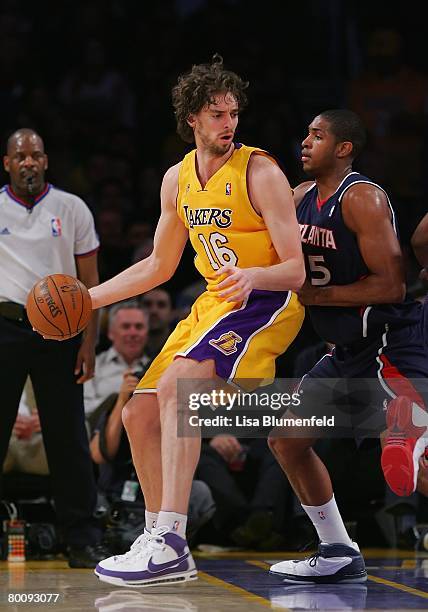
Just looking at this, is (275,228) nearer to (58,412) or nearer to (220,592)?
(220,592)

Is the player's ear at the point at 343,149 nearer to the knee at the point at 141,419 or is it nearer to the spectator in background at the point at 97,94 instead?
the knee at the point at 141,419

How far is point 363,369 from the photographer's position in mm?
5426

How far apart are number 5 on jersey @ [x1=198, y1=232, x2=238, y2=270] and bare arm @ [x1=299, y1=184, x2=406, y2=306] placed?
43cm

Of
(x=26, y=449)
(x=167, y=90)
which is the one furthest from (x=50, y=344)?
(x=167, y=90)

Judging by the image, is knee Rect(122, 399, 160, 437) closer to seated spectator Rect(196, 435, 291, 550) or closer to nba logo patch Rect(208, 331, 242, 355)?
nba logo patch Rect(208, 331, 242, 355)

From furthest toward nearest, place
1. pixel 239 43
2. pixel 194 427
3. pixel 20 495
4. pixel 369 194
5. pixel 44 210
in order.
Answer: pixel 239 43 < pixel 20 495 < pixel 44 210 < pixel 369 194 < pixel 194 427

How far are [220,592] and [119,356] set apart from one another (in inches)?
115

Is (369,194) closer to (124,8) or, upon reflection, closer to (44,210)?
(44,210)

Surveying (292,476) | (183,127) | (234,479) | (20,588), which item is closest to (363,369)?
(292,476)

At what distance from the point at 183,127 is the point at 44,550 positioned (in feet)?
8.95

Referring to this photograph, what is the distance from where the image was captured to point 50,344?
6453mm

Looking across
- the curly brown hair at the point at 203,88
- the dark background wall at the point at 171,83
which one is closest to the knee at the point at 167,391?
the curly brown hair at the point at 203,88

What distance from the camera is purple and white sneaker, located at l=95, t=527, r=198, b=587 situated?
15.9 ft

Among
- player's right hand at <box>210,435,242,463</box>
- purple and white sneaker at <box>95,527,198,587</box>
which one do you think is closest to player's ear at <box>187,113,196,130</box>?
purple and white sneaker at <box>95,527,198,587</box>
